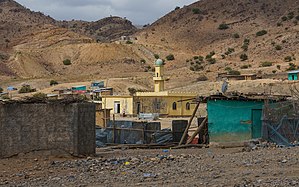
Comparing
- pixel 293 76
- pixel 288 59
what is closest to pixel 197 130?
pixel 293 76

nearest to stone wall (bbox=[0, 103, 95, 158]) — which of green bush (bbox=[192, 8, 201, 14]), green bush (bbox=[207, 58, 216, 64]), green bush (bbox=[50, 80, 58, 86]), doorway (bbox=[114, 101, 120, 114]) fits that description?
doorway (bbox=[114, 101, 120, 114])

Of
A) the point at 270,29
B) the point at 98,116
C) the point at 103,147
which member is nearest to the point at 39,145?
the point at 103,147

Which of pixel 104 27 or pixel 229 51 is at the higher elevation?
pixel 104 27

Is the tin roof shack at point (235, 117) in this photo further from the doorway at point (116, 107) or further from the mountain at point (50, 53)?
the mountain at point (50, 53)

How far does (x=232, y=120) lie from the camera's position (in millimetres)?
22266

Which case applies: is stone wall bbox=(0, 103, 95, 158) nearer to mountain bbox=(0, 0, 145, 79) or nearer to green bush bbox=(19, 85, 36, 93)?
green bush bbox=(19, 85, 36, 93)

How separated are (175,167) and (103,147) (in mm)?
8015

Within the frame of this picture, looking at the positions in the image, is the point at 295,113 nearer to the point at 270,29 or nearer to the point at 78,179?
the point at 78,179

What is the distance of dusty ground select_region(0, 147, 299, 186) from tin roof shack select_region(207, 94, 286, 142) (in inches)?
139

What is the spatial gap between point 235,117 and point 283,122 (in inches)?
107

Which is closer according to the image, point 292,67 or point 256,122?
point 256,122

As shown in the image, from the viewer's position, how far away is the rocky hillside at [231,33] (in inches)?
3135

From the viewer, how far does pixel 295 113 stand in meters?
19.8

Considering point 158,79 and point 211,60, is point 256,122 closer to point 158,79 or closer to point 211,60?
point 158,79
